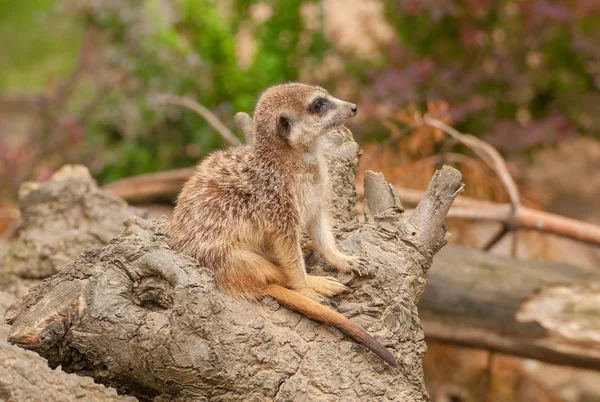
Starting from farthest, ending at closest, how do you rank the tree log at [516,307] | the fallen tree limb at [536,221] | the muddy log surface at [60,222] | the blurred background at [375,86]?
the blurred background at [375,86]
the fallen tree limb at [536,221]
the tree log at [516,307]
the muddy log surface at [60,222]

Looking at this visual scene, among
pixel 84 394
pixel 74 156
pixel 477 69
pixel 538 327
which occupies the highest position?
pixel 477 69

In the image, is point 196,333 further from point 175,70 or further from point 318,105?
point 175,70

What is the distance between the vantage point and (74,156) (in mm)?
4859

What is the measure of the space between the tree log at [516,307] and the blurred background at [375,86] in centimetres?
73

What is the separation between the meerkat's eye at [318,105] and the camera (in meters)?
1.92

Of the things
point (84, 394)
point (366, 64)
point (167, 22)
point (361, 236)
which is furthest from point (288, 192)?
point (167, 22)

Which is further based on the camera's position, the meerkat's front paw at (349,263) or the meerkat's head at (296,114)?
the meerkat's head at (296,114)

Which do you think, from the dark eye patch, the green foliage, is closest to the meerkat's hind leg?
the dark eye patch

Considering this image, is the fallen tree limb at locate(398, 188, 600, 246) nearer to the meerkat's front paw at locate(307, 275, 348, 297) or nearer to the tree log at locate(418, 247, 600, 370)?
the tree log at locate(418, 247, 600, 370)

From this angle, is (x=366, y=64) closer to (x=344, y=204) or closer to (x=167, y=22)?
(x=167, y=22)

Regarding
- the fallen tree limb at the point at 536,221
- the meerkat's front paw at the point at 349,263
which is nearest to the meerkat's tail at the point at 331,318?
the meerkat's front paw at the point at 349,263

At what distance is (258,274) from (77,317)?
1.38ft

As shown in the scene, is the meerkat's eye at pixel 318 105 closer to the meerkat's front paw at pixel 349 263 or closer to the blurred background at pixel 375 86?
Answer: the meerkat's front paw at pixel 349 263

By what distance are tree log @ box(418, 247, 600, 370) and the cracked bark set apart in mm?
1295
